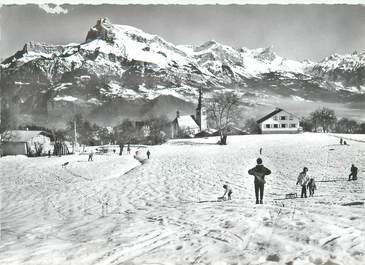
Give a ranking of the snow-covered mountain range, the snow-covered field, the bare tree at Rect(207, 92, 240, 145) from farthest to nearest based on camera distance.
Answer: the bare tree at Rect(207, 92, 240, 145) < the snow-covered mountain range < the snow-covered field

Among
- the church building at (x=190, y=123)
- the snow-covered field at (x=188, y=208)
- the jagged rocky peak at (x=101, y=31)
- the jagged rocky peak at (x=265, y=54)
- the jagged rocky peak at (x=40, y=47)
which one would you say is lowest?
the snow-covered field at (x=188, y=208)

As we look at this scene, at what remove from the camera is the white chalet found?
3.99 meters

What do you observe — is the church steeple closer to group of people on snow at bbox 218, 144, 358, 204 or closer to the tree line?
the tree line

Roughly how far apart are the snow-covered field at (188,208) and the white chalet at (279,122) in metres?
0.11

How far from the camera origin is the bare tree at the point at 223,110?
4270 millimetres

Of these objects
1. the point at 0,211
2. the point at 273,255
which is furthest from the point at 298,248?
the point at 0,211

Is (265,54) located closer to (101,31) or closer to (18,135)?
(101,31)

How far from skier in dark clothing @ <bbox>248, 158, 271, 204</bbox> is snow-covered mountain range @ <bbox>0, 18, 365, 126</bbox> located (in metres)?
0.97

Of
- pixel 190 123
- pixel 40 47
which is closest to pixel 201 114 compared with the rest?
pixel 190 123

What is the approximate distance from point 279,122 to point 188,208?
5.35 ft

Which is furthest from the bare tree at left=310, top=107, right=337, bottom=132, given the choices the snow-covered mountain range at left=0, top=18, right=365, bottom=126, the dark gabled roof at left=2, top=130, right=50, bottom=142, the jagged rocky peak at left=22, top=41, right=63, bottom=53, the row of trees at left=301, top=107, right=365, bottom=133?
the dark gabled roof at left=2, top=130, right=50, bottom=142

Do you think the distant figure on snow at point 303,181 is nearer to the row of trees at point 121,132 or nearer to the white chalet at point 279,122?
the white chalet at point 279,122

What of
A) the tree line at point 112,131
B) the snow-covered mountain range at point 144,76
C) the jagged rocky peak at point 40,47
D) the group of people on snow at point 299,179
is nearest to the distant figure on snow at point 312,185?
the group of people on snow at point 299,179

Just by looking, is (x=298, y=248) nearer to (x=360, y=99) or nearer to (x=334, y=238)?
(x=334, y=238)
